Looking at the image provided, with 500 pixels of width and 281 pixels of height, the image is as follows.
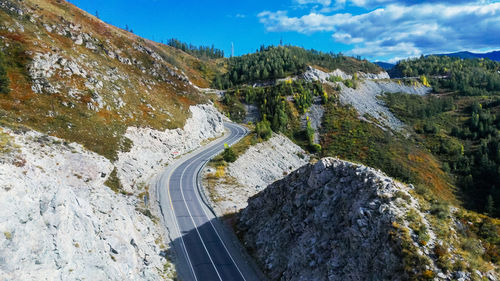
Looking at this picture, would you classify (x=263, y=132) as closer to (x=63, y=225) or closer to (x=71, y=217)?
(x=71, y=217)

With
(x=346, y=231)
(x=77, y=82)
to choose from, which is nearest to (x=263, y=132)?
(x=77, y=82)

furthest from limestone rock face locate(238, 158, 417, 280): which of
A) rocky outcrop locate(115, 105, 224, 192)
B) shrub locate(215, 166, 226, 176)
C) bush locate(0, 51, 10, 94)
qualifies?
bush locate(0, 51, 10, 94)

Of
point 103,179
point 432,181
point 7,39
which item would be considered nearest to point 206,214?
point 103,179

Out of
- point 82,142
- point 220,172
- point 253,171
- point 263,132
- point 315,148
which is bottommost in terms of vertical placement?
point 315,148

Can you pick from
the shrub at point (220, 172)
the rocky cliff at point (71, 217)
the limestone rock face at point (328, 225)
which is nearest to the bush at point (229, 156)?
the shrub at point (220, 172)

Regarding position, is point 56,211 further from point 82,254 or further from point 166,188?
point 166,188

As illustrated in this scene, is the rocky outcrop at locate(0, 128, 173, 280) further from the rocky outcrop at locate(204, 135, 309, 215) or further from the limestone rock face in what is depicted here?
the rocky outcrop at locate(204, 135, 309, 215)
